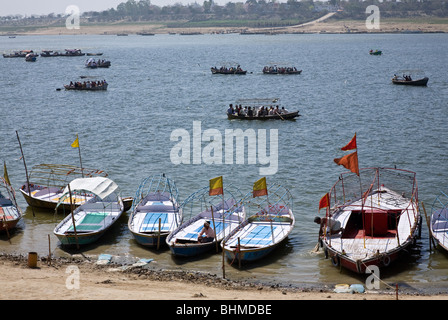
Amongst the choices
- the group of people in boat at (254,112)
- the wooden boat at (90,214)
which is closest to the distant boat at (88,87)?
the group of people in boat at (254,112)

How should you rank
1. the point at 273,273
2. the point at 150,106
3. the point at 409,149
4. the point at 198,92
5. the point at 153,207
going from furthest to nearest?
the point at 198,92
the point at 150,106
the point at 409,149
the point at 153,207
the point at 273,273

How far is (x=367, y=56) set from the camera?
436 feet

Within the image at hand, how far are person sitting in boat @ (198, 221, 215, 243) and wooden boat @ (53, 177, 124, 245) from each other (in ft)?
14.3

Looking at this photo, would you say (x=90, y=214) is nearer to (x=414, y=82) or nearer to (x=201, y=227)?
(x=201, y=227)

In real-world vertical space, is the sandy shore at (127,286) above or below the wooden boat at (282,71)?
below

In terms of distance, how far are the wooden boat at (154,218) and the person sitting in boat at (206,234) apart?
1.54 m

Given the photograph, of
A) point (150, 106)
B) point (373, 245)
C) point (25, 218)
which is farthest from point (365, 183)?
point (150, 106)

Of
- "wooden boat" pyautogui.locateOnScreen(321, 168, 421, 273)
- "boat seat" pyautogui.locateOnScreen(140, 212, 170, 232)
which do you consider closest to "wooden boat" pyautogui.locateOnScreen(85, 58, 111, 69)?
"boat seat" pyautogui.locateOnScreen(140, 212, 170, 232)

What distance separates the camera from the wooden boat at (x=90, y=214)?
2459 cm

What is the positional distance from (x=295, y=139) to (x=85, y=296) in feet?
96.0

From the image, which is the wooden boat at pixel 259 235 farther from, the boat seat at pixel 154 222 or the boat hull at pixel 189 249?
the boat seat at pixel 154 222

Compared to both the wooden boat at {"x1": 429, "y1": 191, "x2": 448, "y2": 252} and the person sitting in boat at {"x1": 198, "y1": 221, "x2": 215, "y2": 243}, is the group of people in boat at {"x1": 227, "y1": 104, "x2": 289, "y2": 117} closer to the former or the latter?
the wooden boat at {"x1": 429, "y1": 191, "x2": 448, "y2": 252}

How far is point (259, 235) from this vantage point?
24391 mm

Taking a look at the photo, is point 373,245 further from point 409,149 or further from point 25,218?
point 409,149
